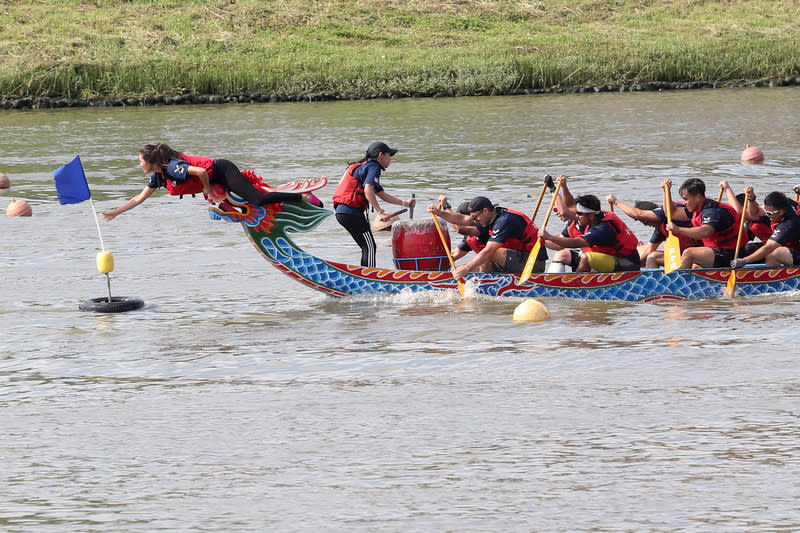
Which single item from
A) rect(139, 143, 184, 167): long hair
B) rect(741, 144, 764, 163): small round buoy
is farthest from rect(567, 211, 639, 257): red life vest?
rect(741, 144, 764, 163): small round buoy

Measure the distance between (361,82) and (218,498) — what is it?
31501 millimetres

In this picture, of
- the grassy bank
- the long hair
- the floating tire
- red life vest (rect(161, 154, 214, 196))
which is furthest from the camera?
the grassy bank

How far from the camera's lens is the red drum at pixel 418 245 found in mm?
11875

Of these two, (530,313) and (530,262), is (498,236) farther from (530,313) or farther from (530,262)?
(530,313)

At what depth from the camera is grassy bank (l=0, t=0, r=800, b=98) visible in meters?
37.0

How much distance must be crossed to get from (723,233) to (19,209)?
37.6 ft

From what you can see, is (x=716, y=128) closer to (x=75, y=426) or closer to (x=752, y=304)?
(x=752, y=304)

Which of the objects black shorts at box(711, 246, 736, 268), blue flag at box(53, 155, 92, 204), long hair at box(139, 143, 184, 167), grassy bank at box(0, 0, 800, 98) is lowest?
black shorts at box(711, 246, 736, 268)

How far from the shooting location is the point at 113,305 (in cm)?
1205

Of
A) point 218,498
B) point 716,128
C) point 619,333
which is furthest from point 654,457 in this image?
point 716,128

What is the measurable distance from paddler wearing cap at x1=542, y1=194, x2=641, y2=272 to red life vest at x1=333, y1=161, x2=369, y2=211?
2.20m

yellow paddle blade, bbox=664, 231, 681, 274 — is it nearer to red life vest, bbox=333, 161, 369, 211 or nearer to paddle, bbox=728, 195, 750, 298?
Result: paddle, bbox=728, 195, 750, 298

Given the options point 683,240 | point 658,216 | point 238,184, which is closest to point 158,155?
point 238,184

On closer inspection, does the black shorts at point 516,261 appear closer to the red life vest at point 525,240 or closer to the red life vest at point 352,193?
the red life vest at point 525,240
